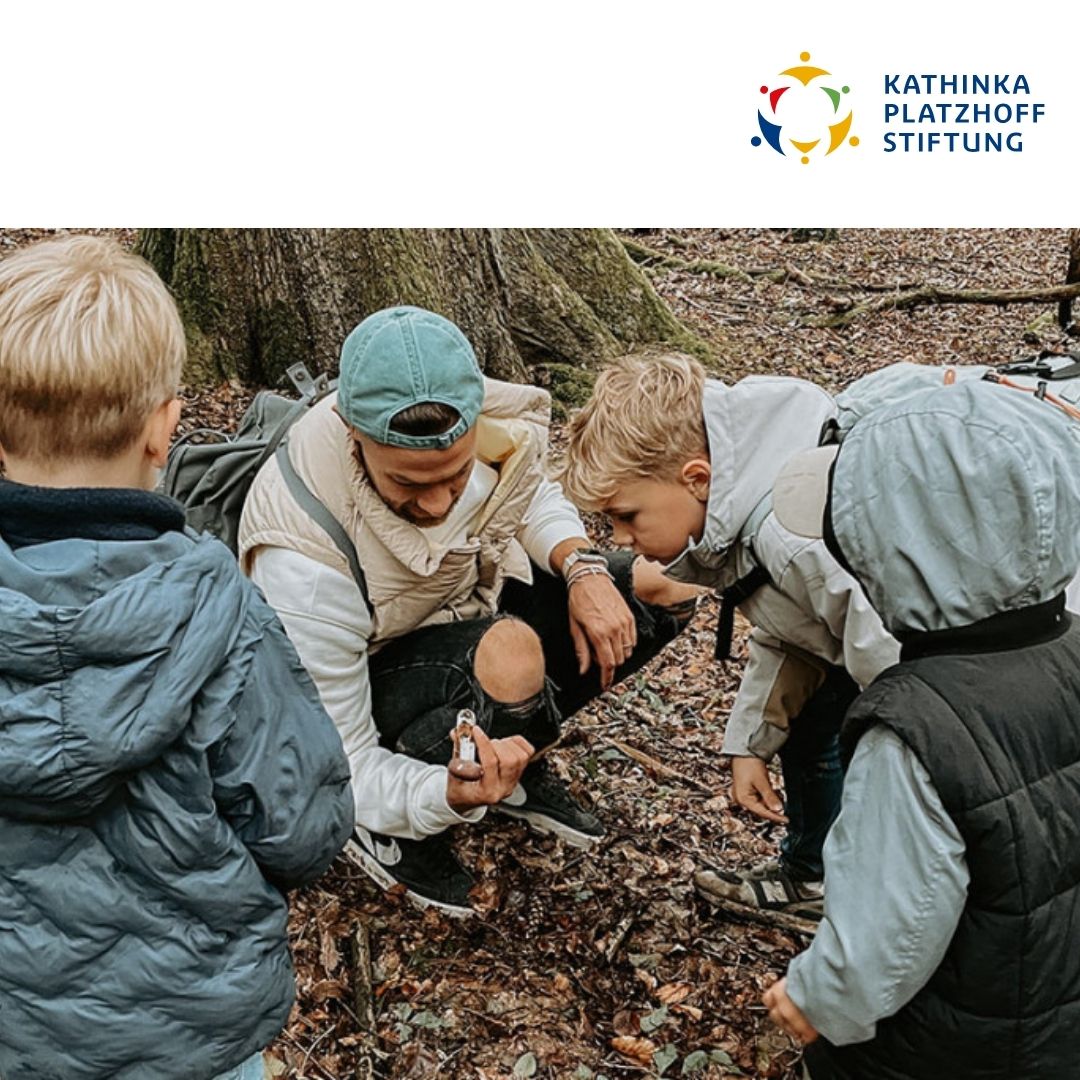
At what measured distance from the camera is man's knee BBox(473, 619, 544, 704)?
326 centimetres

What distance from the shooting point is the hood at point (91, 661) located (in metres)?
1.71

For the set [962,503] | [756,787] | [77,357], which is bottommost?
[756,787]

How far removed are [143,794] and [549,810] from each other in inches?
78.3

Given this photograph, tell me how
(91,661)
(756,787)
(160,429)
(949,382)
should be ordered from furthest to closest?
(756,787) < (949,382) < (160,429) < (91,661)

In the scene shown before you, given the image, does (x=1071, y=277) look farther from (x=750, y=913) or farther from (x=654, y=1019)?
(x=654, y=1019)

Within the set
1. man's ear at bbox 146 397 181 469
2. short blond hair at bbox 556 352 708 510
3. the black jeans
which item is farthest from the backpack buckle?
man's ear at bbox 146 397 181 469

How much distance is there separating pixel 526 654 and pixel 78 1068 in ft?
5.26

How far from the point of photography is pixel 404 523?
3023 millimetres

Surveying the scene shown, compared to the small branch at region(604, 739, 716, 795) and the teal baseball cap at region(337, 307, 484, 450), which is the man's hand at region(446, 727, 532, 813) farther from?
the small branch at region(604, 739, 716, 795)

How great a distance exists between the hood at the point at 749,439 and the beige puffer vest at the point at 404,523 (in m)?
0.77

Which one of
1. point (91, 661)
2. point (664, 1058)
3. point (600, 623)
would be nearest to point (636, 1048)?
point (664, 1058)

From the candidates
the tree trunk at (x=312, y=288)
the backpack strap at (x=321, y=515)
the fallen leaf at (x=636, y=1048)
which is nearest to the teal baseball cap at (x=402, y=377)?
the backpack strap at (x=321, y=515)

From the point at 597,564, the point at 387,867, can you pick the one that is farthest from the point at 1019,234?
the point at 387,867

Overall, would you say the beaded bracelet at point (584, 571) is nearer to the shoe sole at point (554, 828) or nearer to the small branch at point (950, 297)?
the shoe sole at point (554, 828)
